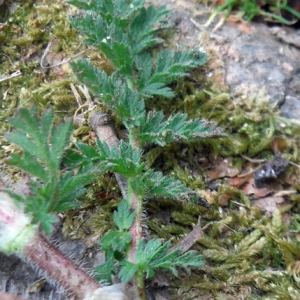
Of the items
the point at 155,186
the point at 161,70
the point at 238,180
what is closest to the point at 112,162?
the point at 155,186

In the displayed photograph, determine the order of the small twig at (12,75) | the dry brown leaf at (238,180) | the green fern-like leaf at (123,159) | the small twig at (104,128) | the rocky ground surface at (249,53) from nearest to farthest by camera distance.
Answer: the green fern-like leaf at (123,159)
the small twig at (104,128)
the dry brown leaf at (238,180)
the small twig at (12,75)
the rocky ground surface at (249,53)

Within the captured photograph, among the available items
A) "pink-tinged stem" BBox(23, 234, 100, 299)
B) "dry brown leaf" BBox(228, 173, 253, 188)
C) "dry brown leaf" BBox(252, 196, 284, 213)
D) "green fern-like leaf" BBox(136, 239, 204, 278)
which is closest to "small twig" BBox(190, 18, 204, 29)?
"dry brown leaf" BBox(228, 173, 253, 188)

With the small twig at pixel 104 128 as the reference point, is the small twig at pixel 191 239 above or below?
below

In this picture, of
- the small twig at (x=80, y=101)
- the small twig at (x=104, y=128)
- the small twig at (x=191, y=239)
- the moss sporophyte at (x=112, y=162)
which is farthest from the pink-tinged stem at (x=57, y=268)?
the small twig at (x=80, y=101)

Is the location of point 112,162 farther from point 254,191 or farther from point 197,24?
point 197,24

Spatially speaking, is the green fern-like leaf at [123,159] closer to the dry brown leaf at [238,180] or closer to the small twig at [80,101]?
the small twig at [80,101]

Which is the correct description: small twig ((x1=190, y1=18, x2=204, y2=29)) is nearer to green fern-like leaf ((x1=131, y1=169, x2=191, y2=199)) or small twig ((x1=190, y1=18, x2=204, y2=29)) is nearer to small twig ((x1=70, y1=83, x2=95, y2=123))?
small twig ((x1=70, y1=83, x2=95, y2=123))
